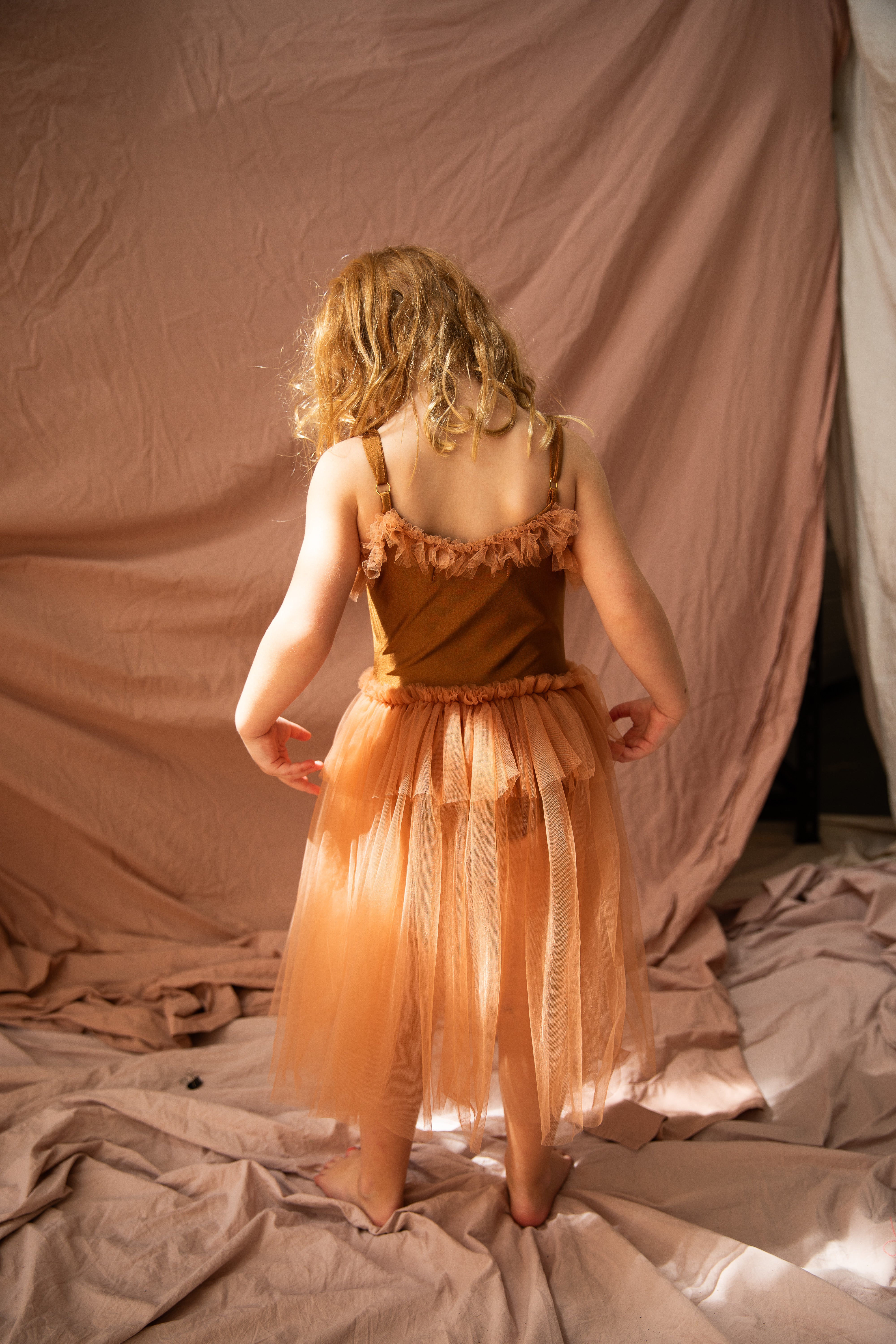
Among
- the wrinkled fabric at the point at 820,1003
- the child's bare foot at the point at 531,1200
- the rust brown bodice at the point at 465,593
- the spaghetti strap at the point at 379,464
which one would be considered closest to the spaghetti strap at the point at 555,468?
the rust brown bodice at the point at 465,593

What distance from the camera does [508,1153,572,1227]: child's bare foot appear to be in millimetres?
1385

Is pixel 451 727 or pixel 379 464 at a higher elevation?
pixel 379 464

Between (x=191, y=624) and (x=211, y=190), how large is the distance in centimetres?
85

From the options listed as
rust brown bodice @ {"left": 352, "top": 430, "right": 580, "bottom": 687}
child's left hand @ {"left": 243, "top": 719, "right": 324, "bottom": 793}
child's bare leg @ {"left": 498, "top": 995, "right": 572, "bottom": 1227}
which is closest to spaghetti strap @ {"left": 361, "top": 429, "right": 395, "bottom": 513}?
rust brown bodice @ {"left": 352, "top": 430, "right": 580, "bottom": 687}

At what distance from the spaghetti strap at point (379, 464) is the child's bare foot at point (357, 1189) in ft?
3.18

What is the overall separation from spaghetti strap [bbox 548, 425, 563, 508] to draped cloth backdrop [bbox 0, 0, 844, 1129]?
873 millimetres

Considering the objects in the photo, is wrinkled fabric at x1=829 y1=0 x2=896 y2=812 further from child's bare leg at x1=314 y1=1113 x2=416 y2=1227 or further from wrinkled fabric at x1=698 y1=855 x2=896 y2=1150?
child's bare leg at x1=314 y1=1113 x2=416 y2=1227

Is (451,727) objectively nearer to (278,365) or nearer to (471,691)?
(471,691)

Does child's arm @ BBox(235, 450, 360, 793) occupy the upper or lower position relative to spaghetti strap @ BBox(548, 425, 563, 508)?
lower

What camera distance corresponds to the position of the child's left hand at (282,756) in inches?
50.4

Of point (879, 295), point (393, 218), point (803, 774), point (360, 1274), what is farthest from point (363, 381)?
point (803, 774)

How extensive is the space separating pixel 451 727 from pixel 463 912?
0.76 ft

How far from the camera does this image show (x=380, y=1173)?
4.54 ft

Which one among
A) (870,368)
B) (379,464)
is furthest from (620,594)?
(870,368)
